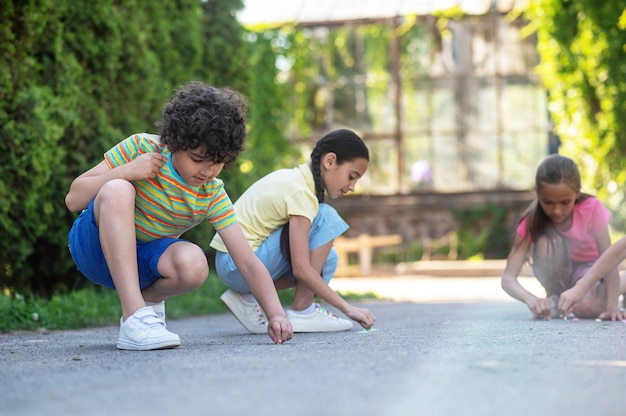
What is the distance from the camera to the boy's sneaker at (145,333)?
3289mm

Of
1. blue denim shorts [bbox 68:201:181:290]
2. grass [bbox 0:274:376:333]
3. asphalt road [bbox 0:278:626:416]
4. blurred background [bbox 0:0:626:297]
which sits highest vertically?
blurred background [bbox 0:0:626:297]

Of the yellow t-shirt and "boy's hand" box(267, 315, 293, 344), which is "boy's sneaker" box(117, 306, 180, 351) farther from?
the yellow t-shirt

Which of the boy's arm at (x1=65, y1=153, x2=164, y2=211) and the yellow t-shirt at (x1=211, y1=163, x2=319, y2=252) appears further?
the yellow t-shirt at (x1=211, y1=163, x2=319, y2=252)

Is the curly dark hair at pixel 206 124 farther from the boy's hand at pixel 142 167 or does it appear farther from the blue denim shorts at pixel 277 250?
the blue denim shorts at pixel 277 250

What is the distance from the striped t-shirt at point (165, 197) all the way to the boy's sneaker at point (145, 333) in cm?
44

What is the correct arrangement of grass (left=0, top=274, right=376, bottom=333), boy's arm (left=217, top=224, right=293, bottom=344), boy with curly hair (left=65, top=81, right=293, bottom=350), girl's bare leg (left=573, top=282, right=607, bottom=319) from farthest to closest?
grass (left=0, top=274, right=376, bottom=333) < girl's bare leg (left=573, top=282, right=607, bottom=319) < boy's arm (left=217, top=224, right=293, bottom=344) < boy with curly hair (left=65, top=81, right=293, bottom=350)

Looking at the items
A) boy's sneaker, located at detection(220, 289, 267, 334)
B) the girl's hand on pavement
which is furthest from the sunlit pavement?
boy's sneaker, located at detection(220, 289, 267, 334)

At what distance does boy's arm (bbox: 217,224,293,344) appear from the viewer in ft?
11.7

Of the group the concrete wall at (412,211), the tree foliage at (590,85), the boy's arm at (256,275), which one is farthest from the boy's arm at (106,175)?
the concrete wall at (412,211)

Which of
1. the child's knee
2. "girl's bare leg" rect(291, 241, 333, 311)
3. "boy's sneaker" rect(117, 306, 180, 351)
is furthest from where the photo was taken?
the child's knee

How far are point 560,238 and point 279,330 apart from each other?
2246 mm

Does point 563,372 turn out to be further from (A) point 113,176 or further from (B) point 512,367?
(A) point 113,176

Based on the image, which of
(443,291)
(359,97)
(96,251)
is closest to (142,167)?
(96,251)

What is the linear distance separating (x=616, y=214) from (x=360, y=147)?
8192mm
